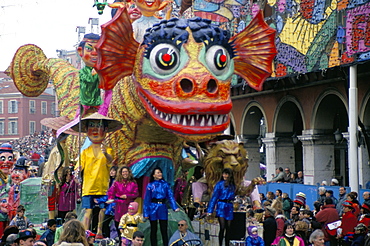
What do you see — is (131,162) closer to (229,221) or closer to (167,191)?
(167,191)

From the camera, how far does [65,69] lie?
14.0 metres

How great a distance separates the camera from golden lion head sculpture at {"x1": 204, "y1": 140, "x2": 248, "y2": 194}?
10.4 m

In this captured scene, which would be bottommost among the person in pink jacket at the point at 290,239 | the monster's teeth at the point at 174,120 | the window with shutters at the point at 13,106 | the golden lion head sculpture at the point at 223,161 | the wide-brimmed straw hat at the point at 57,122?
the person in pink jacket at the point at 290,239

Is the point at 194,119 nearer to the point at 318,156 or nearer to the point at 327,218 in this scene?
the point at 327,218

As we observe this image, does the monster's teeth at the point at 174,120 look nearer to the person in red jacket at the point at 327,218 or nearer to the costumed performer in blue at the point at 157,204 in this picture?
the costumed performer in blue at the point at 157,204

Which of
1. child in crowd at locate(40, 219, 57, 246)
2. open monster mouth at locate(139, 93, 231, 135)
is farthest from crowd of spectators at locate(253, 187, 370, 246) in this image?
child in crowd at locate(40, 219, 57, 246)

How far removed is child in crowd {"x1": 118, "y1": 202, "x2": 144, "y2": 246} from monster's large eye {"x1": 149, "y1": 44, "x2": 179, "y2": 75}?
6.15 feet

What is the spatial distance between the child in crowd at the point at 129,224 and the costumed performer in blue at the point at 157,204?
0.19 m

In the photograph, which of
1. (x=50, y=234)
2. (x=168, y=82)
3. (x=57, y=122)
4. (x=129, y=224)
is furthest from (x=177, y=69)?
(x=57, y=122)

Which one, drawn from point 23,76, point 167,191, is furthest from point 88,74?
point 23,76

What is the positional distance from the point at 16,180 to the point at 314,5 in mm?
9919

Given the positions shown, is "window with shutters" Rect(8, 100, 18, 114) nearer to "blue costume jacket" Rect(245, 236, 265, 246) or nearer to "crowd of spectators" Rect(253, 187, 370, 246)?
"crowd of spectators" Rect(253, 187, 370, 246)

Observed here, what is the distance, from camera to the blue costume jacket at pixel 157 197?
923 centimetres

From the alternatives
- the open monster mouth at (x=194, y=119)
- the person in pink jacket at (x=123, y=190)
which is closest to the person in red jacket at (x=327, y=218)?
the open monster mouth at (x=194, y=119)
